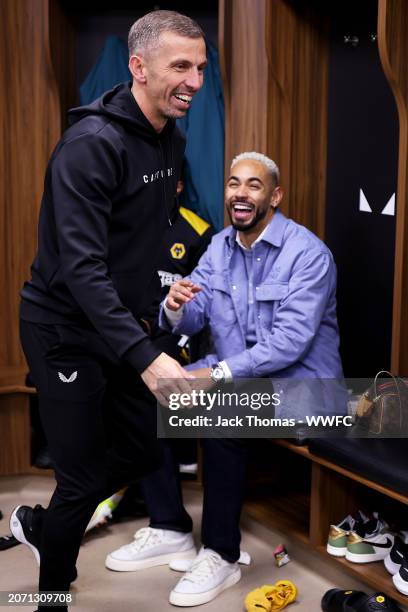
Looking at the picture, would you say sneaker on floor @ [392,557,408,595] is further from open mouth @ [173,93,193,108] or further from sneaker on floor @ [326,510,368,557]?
open mouth @ [173,93,193,108]

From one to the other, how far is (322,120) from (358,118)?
0.18 metres

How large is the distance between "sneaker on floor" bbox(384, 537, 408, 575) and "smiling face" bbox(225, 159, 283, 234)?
104cm

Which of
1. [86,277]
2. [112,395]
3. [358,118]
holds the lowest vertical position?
[112,395]

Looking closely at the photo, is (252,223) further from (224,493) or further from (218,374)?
(224,493)

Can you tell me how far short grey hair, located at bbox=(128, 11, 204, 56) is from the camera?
2109mm

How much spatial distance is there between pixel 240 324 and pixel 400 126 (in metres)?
0.77

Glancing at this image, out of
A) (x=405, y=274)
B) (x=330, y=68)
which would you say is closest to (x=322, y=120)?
(x=330, y=68)

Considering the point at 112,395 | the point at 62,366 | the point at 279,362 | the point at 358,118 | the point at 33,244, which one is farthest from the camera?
the point at 33,244

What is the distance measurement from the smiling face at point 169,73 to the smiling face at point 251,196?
833mm

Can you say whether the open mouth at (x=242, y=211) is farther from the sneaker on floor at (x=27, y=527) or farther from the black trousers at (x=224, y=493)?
A: the sneaker on floor at (x=27, y=527)

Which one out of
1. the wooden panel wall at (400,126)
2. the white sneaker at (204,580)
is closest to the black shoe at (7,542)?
the white sneaker at (204,580)

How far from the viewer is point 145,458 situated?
2.38m

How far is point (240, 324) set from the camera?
299 centimetres

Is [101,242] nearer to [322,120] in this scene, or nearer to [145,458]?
[145,458]
